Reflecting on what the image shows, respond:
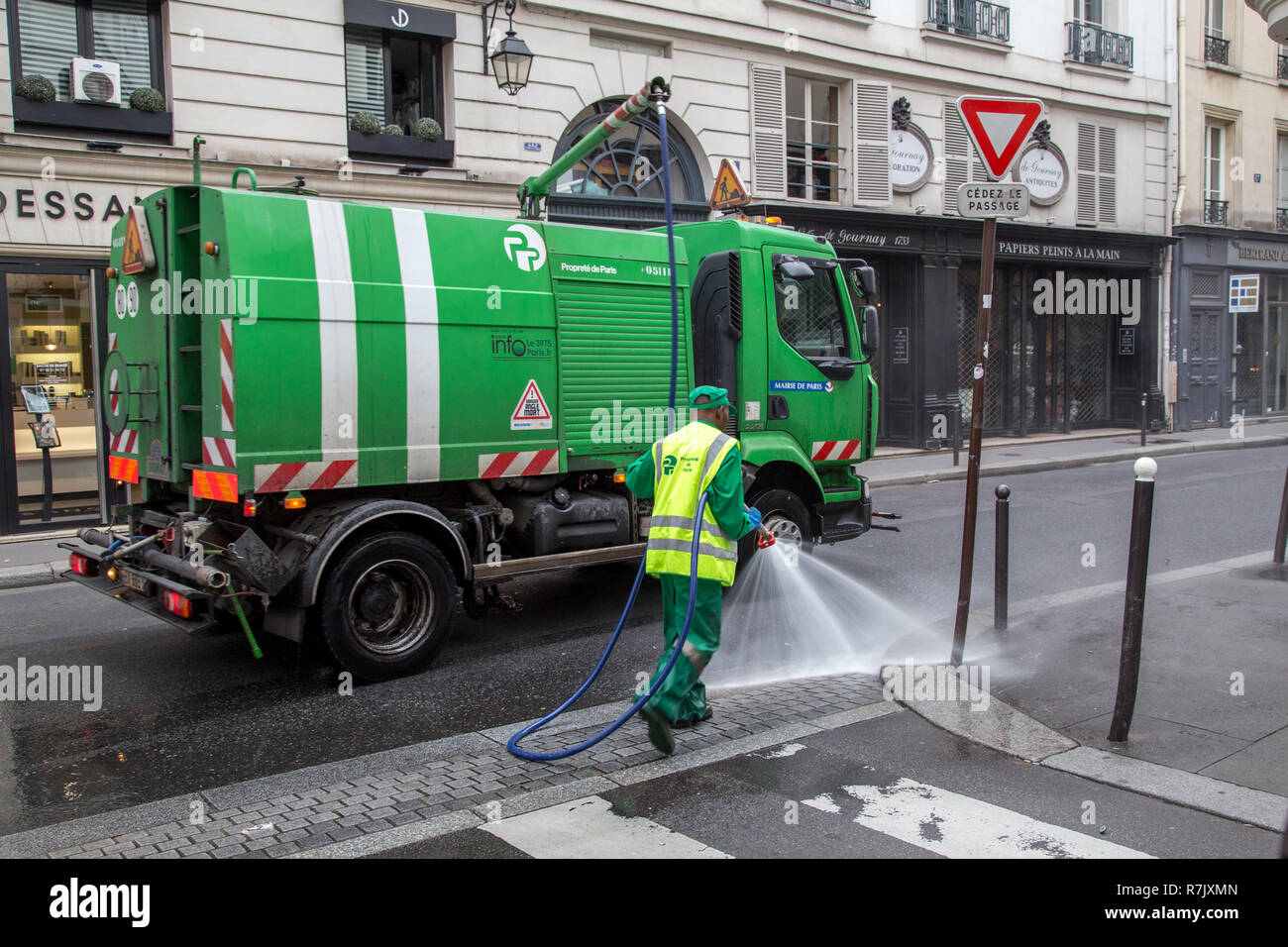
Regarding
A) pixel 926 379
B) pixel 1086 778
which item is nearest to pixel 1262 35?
pixel 926 379

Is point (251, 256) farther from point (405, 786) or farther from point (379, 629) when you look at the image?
point (405, 786)

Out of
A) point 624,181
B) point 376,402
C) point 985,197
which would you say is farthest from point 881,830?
point 624,181

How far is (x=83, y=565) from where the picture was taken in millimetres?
6742

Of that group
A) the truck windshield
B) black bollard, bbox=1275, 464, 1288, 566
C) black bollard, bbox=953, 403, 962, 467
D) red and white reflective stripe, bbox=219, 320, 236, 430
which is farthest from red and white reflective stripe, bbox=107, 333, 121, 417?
black bollard, bbox=953, 403, 962, 467

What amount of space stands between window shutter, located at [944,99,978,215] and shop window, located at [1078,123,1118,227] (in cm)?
367

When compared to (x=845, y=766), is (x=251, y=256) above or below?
above

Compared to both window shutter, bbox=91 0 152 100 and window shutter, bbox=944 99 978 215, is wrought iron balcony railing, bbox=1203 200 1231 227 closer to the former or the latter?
window shutter, bbox=944 99 978 215

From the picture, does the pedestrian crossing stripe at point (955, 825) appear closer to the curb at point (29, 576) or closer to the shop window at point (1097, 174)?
the curb at point (29, 576)

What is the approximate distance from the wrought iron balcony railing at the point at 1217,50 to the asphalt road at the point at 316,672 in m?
18.1

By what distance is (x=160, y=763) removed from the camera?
16.6 feet

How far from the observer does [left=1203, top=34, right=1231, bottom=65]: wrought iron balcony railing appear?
25031 millimetres

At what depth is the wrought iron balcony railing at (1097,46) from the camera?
22703mm

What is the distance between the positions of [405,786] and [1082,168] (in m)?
22.6

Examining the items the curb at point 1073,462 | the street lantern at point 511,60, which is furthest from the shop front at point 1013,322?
the street lantern at point 511,60
